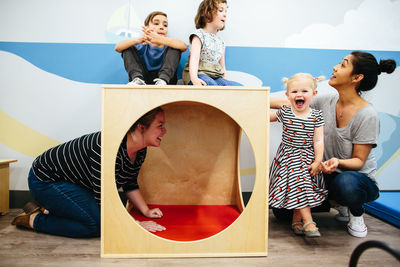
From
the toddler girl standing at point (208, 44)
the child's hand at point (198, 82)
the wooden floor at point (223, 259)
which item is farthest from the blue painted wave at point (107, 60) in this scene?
the wooden floor at point (223, 259)

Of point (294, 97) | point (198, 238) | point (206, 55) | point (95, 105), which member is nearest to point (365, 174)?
point (294, 97)

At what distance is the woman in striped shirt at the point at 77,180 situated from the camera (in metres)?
1.36

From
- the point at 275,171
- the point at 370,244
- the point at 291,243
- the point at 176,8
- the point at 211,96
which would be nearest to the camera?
the point at 370,244

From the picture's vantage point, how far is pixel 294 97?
1.41m

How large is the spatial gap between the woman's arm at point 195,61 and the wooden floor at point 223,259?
2.82 ft

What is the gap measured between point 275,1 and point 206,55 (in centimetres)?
74

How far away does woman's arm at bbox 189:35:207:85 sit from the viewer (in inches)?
55.5

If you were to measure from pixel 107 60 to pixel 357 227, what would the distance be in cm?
184

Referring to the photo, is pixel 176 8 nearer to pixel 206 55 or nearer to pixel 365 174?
pixel 206 55

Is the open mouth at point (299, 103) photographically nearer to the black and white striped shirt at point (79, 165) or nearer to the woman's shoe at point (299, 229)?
the woman's shoe at point (299, 229)

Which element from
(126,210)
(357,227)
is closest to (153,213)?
(126,210)

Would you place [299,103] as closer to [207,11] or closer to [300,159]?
[300,159]

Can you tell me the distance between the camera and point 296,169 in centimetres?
141

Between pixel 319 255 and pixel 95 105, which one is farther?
pixel 95 105
